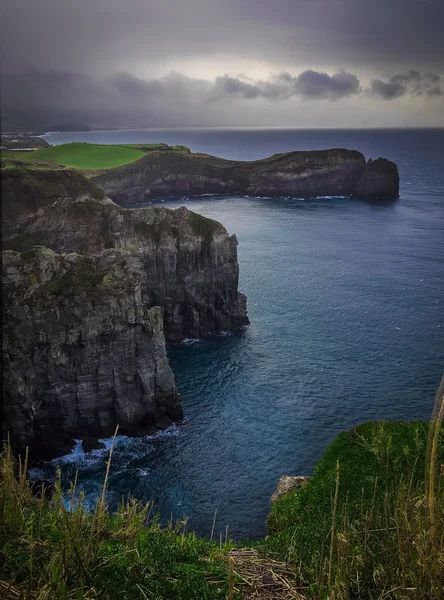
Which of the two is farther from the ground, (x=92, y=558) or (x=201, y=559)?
(x=92, y=558)

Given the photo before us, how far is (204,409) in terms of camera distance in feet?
164

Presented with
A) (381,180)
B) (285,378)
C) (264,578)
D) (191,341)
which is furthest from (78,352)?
(381,180)

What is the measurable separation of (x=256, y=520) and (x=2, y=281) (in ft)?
92.1

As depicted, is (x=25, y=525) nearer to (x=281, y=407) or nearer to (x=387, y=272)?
(x=281, y=407)

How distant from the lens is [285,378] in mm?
54906

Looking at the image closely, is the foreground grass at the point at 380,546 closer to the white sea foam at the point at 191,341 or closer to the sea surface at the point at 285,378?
the sea surface at the point at 285,378

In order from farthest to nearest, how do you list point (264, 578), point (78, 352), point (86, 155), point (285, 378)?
point (86, 155) < point (285, 378) < point (78, 352) < point (264, 578)

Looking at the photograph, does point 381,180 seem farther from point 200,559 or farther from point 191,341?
point 200,559

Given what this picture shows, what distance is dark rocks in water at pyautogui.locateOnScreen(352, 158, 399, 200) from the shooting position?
16050cm

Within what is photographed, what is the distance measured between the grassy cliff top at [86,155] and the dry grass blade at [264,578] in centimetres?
13368

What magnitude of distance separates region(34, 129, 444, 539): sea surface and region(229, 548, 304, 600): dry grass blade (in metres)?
20.1

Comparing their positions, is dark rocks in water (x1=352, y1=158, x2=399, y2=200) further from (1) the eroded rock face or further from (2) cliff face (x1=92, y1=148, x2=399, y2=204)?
(1) the eroded rock face

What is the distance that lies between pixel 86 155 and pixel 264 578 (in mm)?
176573

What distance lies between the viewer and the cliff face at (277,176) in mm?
162375
